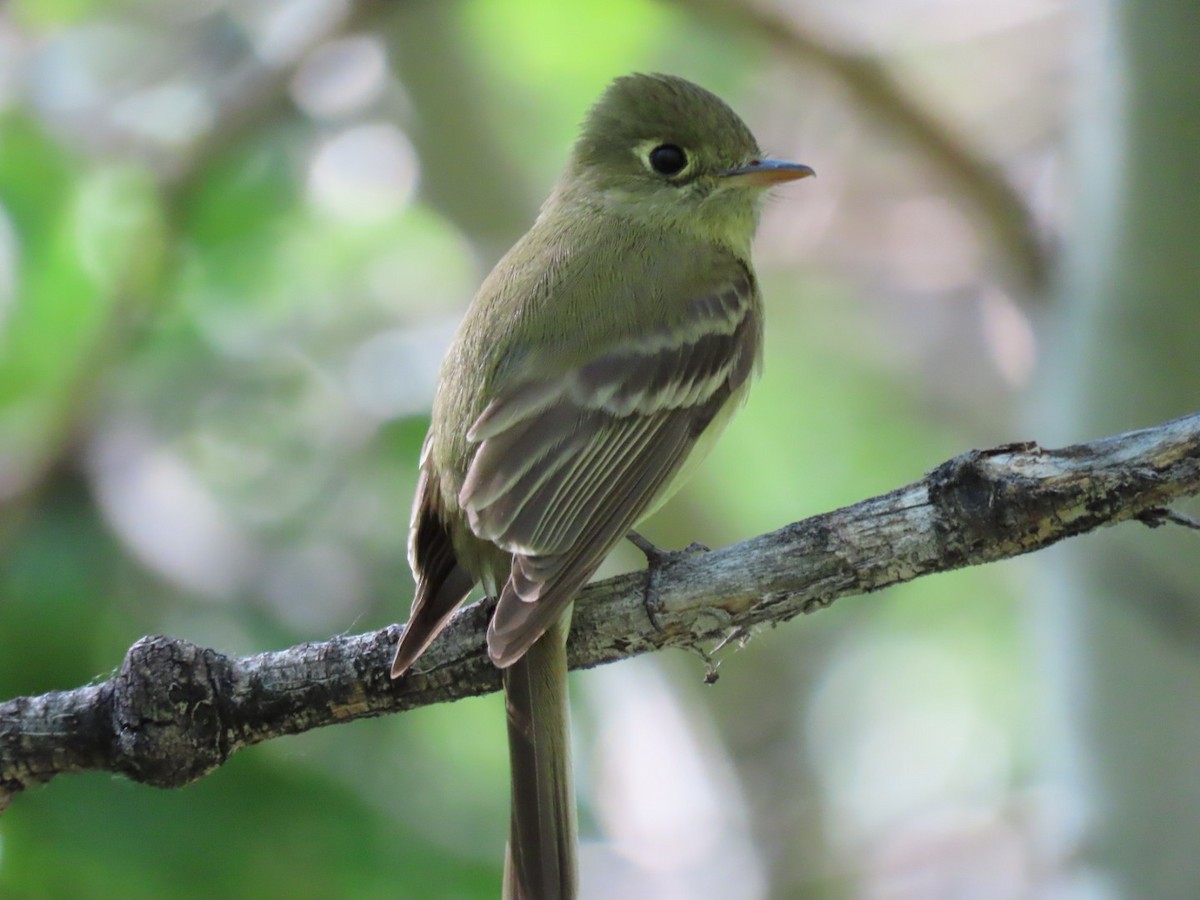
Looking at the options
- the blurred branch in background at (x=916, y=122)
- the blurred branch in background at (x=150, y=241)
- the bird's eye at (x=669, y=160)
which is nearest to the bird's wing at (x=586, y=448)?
the bird's eye at (x=669, y=160)

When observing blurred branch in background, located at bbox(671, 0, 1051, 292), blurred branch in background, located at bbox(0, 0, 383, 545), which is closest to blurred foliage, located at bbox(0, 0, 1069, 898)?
blurred branch in background, located at bbox(0, 0, 383, 545)

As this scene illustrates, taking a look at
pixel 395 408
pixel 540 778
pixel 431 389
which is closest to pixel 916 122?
pixel 431 389

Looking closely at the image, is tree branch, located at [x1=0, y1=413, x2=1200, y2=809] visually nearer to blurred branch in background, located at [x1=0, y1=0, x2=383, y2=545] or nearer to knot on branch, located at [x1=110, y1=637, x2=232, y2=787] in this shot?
knot on branch, located at [x1=110, y1=637, x2=232, y2=787]

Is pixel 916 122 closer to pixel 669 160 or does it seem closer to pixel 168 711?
pixel 669 160

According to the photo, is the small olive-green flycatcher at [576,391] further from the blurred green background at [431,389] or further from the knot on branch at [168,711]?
the blurred green background at [431,389]

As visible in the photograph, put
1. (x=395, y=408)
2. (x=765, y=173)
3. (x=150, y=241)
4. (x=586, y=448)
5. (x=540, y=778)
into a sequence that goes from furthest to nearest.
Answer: (x=395, y=408) → (x=150, y=241) → (x=765, y=173) → (x=586, y=448) → (x=540, y=778)

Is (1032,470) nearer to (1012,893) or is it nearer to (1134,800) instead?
(1134,800)
